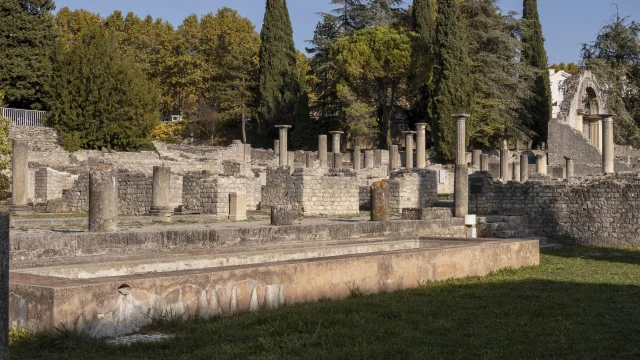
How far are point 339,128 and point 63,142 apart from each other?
22400 millimetres

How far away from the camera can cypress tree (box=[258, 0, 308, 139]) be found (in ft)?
173

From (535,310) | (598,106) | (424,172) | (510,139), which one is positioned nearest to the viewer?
(535,310)

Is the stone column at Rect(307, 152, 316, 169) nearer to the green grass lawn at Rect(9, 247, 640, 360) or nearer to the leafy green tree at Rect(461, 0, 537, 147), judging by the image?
the leafy green tree at Rect(461, 0, 537, 147)

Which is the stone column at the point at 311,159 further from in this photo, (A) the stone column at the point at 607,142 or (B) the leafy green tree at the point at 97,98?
(A) the stone column at the point at 607,142

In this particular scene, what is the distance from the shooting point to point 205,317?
8.23m

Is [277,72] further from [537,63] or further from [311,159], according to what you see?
[537,63]

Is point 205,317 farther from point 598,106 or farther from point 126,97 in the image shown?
point 598,106

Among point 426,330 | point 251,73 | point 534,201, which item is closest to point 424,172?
point 534,201

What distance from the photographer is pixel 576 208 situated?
2267 cm

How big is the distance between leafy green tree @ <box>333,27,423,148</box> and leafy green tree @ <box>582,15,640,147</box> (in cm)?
1226

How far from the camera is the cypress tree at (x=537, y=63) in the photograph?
183 ft

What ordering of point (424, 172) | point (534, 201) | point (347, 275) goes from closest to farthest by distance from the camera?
point (347, 275) → point (534, 201) → point (424, 172)

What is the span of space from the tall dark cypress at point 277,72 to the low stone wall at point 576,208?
29.5 metres

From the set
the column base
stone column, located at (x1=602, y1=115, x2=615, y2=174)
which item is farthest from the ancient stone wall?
the column base
